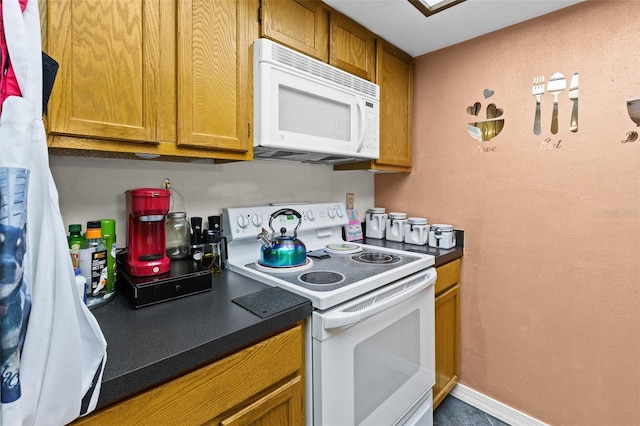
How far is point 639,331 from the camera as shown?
1326mm

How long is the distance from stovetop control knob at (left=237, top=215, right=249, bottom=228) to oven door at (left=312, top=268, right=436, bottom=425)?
0.63 meters

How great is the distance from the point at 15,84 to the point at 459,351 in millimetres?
2181

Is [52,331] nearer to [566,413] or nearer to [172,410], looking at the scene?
[172,410]

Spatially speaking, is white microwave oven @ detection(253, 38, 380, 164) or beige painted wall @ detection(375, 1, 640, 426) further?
beige painted wall @ detection(375, 1, 640, 426)

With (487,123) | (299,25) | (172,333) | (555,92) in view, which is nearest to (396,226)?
(487,123)

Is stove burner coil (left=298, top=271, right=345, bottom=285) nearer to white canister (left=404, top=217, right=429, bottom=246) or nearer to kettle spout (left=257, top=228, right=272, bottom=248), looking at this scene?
kettle spout (left=257, top=228, right=272, bottom=248)

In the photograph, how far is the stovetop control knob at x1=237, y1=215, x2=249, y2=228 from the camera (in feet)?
4.75

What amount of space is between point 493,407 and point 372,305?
1223 millimetres

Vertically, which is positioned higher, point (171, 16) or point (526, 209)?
point (171, 16)

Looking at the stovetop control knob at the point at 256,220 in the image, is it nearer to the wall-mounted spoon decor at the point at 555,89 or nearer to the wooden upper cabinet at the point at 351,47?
the wooden upper cabinet at the point at 351,47

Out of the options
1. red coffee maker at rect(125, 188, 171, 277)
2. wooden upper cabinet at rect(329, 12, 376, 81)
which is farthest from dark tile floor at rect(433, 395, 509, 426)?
wooden upper cabinet at rect(329, 12, 376, 81)

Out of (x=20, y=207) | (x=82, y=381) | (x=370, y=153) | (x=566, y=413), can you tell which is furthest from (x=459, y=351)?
(x=20, y=207)

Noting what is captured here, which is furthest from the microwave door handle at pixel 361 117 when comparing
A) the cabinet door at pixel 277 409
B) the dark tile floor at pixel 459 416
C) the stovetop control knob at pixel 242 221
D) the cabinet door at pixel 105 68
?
the dark tile floor at pixel 459 416

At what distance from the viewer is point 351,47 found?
61.9 inches
